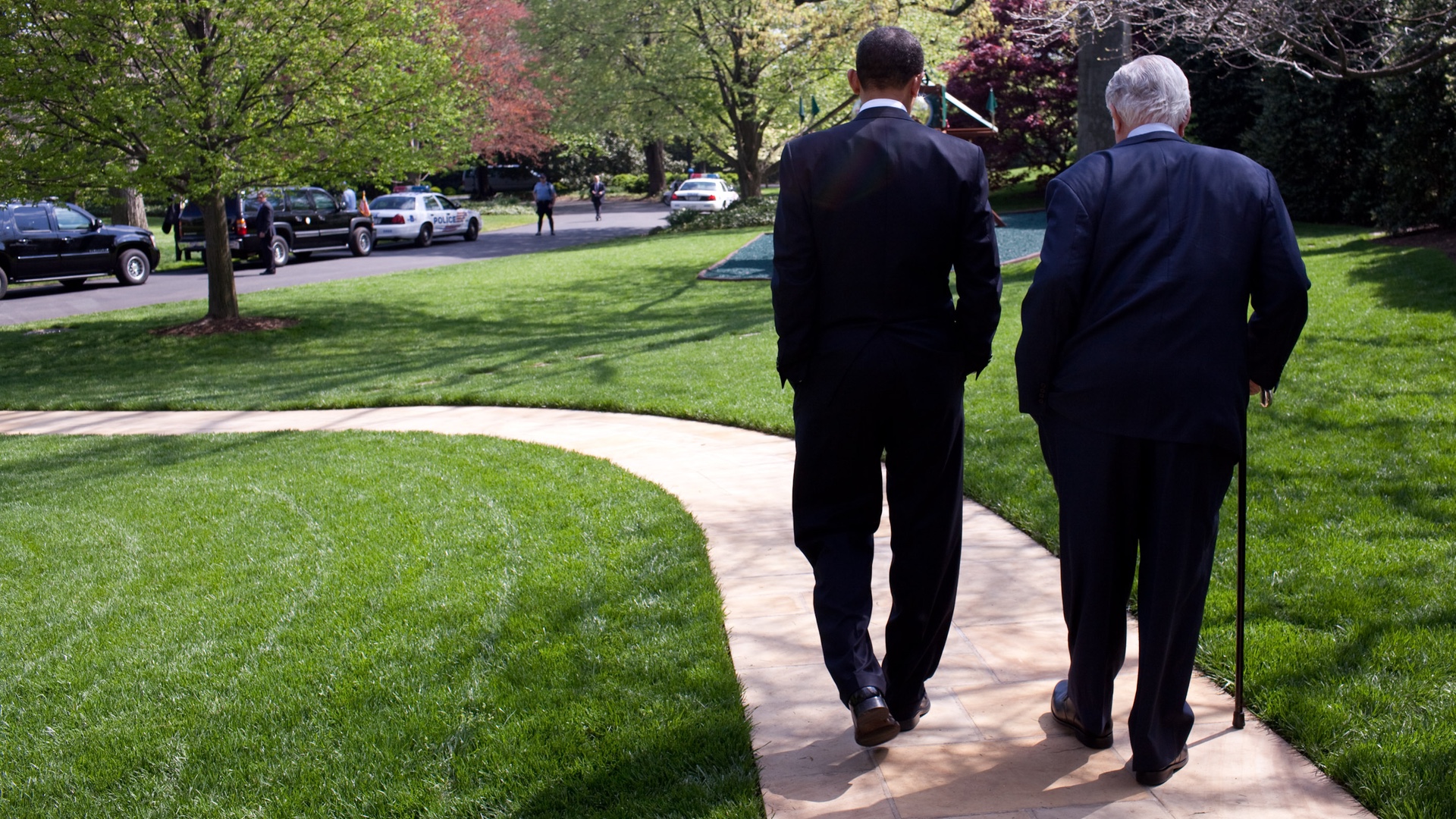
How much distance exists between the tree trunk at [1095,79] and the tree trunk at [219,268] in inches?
402

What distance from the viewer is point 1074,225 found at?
290 centimetres

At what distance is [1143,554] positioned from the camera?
9.87 feet

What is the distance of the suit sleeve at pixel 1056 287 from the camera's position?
2902mm

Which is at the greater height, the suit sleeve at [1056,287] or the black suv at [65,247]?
the black suv at [65,247]

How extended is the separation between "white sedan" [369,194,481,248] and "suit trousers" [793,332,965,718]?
2652 cm

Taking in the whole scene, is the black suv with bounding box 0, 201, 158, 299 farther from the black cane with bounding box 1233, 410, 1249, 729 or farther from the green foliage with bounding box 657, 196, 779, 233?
the black cane with bounding box 1233, 410, 1249, 729

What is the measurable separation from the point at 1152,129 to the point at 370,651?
316cm

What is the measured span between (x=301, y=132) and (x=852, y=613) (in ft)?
38.9

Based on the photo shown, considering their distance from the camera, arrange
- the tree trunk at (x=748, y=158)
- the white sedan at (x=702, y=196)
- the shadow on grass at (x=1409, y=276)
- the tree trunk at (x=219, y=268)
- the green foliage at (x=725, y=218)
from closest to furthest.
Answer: the shadow on grass at (x=1409, y=276) < the tree trunk at (x=219, y=268) < the green foliage at (x=725, y=218) < the tree trunk at (x=748, y=158) < the white sedan at (x=702, y=196)

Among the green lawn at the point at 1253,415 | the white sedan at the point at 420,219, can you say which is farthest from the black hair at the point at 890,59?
the white sedan at the point at 420,219

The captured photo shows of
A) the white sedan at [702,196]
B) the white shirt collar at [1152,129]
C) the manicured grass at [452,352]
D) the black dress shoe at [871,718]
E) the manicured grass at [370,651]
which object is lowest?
the manicured grass at [370,651]

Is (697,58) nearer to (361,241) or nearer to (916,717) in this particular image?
(361,241)

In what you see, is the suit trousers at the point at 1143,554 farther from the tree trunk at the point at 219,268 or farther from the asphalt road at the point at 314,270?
the asphalt road at the point at 314,270

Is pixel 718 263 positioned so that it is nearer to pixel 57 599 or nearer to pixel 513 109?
pixel 57 599
